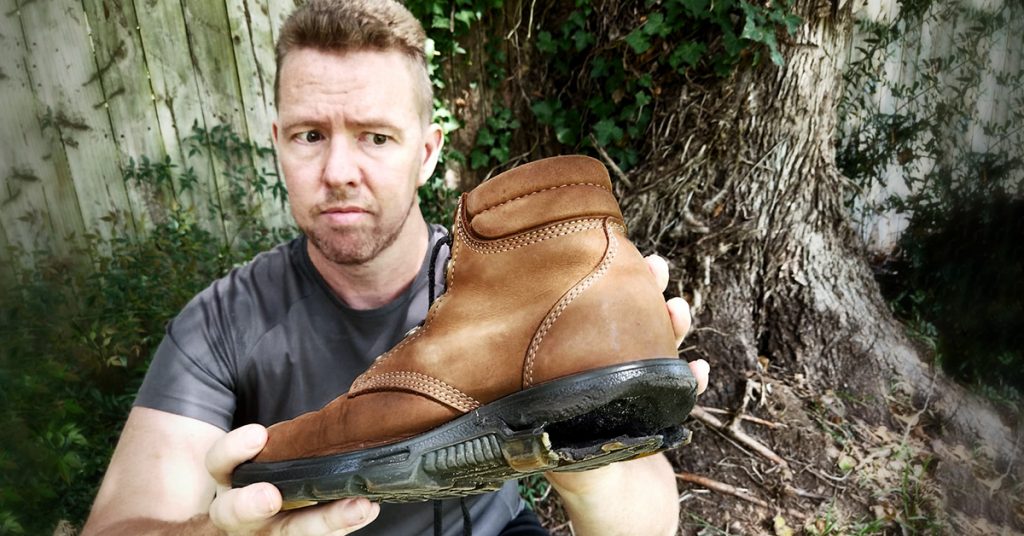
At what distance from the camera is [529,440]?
2.96ft

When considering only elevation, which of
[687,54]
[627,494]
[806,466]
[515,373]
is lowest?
[806,466]

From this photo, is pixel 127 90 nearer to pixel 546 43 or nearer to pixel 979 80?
pixel 546 43

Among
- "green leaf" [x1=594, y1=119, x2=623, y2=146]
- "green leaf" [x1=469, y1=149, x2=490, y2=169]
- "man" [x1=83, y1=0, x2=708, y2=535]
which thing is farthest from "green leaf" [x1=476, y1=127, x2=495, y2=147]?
"man" [x1=83, y1=0, x2=708, y2=535]

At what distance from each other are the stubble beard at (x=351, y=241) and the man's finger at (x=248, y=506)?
669mm

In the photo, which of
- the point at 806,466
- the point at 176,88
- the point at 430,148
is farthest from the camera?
the point at 176,88

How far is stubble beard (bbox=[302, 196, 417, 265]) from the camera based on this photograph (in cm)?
157

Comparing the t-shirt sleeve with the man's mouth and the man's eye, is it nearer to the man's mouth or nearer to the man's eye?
the man's mouth

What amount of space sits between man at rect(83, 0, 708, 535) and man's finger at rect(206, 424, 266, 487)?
12.6 inches

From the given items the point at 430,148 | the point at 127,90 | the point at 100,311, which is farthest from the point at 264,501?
the point at 127,90

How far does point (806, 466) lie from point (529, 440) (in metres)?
1.97

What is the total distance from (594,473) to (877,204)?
2.15 m

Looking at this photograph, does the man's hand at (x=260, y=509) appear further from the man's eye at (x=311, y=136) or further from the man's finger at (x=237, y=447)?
the man's eye at (x=311, y=136)

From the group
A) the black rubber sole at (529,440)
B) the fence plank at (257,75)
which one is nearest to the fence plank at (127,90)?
the fence plank at (257,75)

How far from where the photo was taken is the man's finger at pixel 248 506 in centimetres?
103
